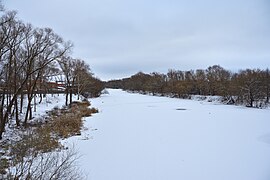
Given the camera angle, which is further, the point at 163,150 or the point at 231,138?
the point at 231,138

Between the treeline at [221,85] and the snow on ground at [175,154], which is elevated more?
the treeline at [221,85]

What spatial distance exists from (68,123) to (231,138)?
9126mm

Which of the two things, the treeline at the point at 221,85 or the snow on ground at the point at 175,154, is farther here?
the treeline at the point at 221,85

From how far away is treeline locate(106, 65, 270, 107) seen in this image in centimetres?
2889

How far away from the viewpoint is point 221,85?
38.6 meters

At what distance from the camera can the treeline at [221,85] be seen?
28.9 m

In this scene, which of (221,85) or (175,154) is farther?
(221,85)

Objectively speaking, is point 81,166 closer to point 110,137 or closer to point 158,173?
point 158,173

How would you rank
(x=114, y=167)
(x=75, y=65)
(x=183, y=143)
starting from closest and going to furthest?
1. (x=114, y=167)
2. (x=183, y=143)
3. (x=75, y=65)

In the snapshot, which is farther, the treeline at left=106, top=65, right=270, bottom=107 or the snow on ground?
the treeline at left=106, top=65, right=270, bottom=107

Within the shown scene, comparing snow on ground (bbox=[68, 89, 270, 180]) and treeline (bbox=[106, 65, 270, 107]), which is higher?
treeline (bbox=[106, 65, 270, 107])

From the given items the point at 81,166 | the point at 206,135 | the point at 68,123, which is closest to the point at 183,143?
the point at 206,135

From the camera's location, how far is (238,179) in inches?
221

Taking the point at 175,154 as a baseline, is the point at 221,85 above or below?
above
